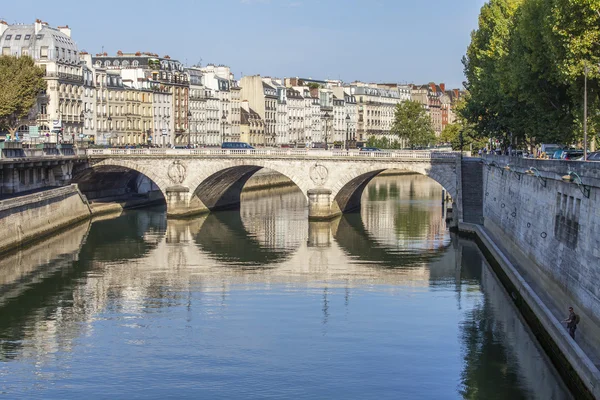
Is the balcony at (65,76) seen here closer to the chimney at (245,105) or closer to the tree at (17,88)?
the tree at (17,88)

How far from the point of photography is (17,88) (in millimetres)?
95000

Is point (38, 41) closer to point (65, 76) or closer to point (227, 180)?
point (65, 76)

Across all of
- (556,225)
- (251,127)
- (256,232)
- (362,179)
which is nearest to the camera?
(556,225)

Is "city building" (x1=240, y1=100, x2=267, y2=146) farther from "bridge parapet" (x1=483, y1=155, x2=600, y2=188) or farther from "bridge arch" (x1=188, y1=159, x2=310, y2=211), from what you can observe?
"bridge parapet" (x1=483, y1=155, x2=600, y2=188)

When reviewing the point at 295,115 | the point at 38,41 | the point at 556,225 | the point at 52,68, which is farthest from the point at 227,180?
the point at 295,115

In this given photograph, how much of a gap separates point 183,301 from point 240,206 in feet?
163

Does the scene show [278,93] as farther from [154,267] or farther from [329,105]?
[154,267]

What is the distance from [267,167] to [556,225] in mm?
46433

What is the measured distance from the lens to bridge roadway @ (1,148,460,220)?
80438 mm

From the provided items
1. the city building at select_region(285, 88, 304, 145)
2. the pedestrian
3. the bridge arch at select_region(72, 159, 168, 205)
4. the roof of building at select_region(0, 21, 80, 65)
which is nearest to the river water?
the pedestrian

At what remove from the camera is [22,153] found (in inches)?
3049

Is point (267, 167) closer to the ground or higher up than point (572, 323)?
higher up

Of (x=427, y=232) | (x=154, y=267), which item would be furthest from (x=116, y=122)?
(x=154, y=267)

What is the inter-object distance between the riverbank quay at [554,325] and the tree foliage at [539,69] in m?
8.61
